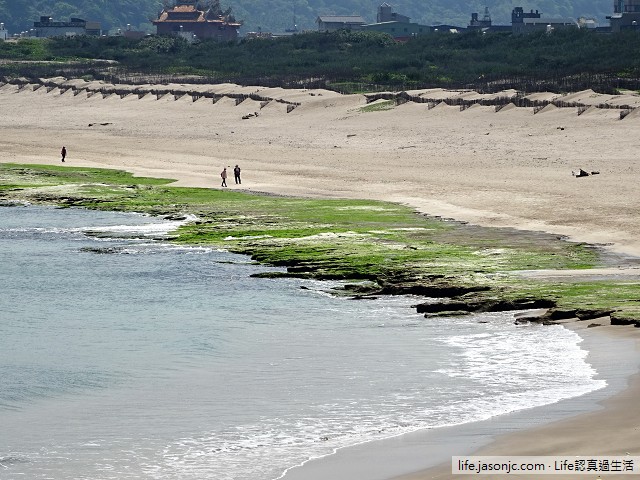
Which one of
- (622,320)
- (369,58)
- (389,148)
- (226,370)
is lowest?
(226,370)

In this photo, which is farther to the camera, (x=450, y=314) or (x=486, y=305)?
(x=486, y=305)

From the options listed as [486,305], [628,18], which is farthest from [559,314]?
[628,18]

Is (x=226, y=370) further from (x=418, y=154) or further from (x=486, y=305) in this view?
(x=418, y=154)

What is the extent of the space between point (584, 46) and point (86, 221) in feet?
245

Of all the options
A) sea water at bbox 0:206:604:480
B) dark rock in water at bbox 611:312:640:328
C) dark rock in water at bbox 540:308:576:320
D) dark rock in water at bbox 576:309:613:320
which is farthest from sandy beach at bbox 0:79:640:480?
sea water at bbox 0:206:604:480

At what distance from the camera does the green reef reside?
84.7 ft

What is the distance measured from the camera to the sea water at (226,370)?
16.6 metres

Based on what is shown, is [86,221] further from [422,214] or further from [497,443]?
[497,443]

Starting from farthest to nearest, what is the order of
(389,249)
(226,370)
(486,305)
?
(389,249) < (486,305) < (226,370)

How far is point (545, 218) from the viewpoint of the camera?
126 ft

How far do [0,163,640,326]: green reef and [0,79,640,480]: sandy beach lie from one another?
1.55 meters

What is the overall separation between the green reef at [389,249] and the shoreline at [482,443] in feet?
17.4

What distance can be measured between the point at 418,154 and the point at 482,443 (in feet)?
145

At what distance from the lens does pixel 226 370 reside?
2197 cm
